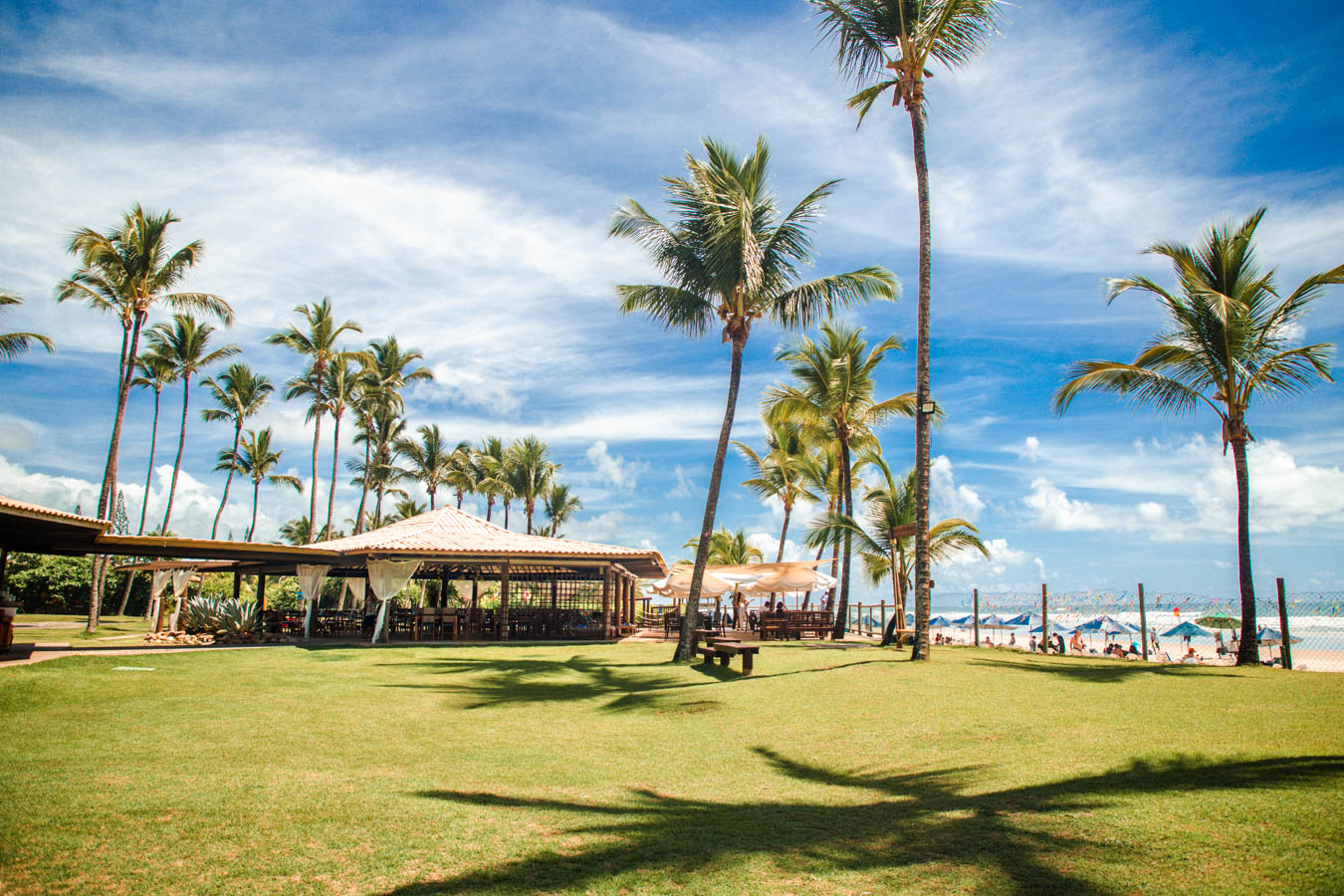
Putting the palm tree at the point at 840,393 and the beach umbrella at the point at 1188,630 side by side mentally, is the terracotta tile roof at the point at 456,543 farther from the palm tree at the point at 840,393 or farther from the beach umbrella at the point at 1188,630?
the beach umbrella at the point at 1188,630

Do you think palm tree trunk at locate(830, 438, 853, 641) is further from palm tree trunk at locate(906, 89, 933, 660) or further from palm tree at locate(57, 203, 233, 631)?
palm tree at locate(57, 203, 233, 631)

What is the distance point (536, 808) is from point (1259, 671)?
10.6 m

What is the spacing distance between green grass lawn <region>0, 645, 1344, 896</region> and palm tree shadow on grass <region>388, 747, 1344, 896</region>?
2cm

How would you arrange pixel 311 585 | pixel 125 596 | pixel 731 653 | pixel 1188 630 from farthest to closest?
pixel 1188 630 < pixel 125 596 < pixel 311 585 < pixel 731 653

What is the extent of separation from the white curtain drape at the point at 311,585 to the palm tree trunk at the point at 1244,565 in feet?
65.0

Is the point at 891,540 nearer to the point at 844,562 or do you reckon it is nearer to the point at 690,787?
the point at 844,562

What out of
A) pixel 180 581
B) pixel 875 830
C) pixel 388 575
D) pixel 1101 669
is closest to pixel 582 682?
pixel 1101 669

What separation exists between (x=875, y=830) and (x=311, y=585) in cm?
1922

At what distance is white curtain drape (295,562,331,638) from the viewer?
1998cm

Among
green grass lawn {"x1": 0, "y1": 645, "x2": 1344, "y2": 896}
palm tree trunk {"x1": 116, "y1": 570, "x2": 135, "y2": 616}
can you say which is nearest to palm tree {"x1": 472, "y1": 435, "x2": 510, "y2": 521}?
palm tree trunk {"x1": 116, "y1": 570, "x2": 135, "y2": 616}

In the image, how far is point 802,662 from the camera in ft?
43.8

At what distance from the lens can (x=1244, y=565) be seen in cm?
1166

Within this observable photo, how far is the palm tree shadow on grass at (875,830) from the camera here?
371cm

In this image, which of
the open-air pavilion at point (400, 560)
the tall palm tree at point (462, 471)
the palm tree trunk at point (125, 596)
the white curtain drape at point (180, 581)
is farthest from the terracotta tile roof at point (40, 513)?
the tall palm tree at point (462, 471)
